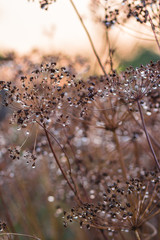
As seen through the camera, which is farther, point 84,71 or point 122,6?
point 84,71

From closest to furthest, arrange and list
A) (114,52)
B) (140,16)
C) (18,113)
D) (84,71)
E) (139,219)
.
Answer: (18,113)
(139,219)
(140,16)
(114,52)
(84,71)

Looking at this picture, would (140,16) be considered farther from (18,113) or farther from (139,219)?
(139,219)

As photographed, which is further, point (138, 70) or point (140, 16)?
point (140, 16)

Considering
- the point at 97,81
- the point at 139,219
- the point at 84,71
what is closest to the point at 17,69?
the point at 84,71

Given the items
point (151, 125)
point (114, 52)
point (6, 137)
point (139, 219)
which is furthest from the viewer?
point (6, 137)

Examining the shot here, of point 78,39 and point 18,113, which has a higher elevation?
point 78,39

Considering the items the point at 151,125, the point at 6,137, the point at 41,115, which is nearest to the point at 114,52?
the point at 41,115

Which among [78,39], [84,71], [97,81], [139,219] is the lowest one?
[139,219]

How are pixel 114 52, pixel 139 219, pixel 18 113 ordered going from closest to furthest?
pixel 18 113 → pixel 139 219 → pixel 114 52

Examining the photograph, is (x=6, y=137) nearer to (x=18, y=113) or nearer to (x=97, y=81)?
(x=97, y=81)
